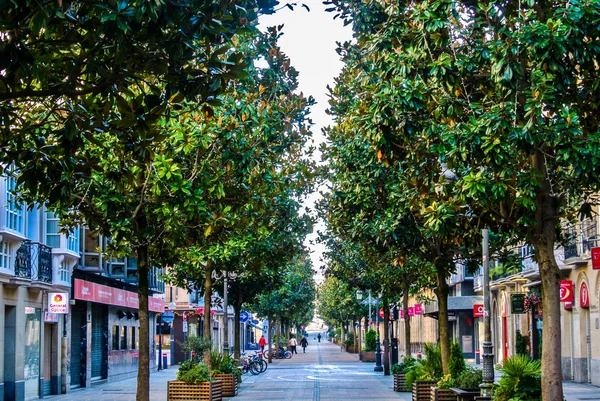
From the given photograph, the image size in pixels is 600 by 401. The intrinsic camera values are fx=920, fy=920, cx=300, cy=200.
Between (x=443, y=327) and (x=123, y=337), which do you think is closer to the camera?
(x=443, y=327)

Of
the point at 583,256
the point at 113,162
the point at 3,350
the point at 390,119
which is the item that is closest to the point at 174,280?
the point at 3,350

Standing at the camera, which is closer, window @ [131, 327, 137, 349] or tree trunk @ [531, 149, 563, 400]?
tree trunk @ [531, 149, 563, 400]

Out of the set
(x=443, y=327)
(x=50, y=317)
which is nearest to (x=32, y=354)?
(x=50, y=317)

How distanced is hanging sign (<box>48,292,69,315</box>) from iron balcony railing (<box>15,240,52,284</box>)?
593mm

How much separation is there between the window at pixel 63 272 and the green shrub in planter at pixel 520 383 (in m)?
20.0

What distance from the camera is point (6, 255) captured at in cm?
2664

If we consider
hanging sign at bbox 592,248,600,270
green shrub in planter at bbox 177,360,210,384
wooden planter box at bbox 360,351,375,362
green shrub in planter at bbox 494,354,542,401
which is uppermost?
hanging sign at bbox 592,248,600,270

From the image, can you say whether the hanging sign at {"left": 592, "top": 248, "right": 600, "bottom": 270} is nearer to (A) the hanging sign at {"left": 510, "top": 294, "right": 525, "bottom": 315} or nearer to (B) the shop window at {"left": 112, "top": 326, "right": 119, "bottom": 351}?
(A) the hanging sign at {"left": 510, "top": 294, "right": 525, "bottom": 315}

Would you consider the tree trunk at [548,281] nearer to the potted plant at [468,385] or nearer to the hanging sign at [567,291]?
the potted plant at [468,385]

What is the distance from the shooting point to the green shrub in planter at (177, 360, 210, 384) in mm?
23719

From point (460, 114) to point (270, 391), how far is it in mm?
19353

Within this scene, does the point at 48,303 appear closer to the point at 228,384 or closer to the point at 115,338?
the point at 228,384

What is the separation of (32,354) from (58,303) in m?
1.93

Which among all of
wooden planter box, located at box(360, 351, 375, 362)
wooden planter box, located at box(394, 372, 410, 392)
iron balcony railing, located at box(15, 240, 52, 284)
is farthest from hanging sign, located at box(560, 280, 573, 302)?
wooden planter box, located at box(360, 351, 375, 362)
